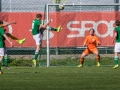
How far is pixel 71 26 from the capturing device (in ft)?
98.0

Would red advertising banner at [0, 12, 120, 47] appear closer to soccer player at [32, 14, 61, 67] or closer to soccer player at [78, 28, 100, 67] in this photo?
soccer player at [78, 28, 100, 67]

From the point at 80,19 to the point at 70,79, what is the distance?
40.6ft

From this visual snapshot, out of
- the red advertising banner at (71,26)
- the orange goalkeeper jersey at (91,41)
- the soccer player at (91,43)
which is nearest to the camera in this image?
the soccer player at (91,43)

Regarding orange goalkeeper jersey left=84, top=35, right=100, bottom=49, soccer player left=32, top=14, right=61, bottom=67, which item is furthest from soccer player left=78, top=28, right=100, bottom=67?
soccer player left=32, top=14, right=61, bottom=67

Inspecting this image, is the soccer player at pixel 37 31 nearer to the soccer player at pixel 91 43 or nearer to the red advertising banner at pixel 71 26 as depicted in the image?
the soccer player at pixel 91 43

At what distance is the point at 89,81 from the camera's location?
1692 cm

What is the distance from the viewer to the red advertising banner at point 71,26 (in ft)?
97.6

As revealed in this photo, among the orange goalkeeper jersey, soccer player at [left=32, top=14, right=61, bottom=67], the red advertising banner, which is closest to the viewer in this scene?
soccer player at [left=32, top=14, right=61, bottom=67]

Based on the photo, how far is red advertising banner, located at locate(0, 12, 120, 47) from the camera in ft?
97.6

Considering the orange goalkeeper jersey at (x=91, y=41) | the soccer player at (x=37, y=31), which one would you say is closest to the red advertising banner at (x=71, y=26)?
the orange goalkeeper jersey at (x=91, y=41)

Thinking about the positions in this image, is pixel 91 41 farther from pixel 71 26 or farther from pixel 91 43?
pixel 71 26

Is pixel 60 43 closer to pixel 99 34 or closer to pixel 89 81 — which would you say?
pixel 99 34

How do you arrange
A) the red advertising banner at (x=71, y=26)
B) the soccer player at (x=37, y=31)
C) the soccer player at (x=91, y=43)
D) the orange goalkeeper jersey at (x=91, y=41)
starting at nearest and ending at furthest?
the soccer player at (x=37, y=31) → the soccer player at (x=91, y=43) → the orange goalkeeper jersey at (x=91, y=41) → the red advertising banner at (x=71, y=26)

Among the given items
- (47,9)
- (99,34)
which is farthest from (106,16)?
(47,9)
